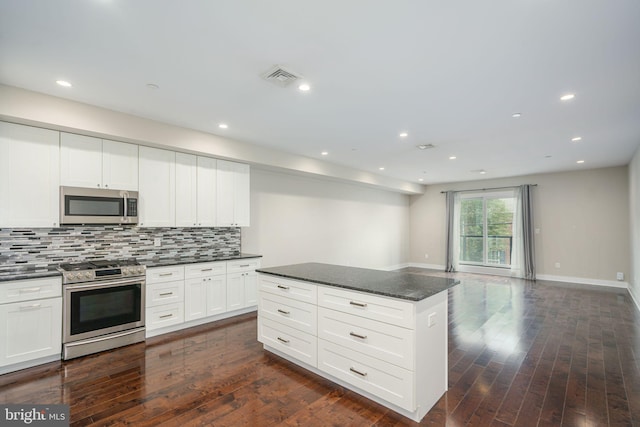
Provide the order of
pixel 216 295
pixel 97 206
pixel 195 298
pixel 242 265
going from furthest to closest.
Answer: pixel 242 265 < pixel 216 295 < pixel 195 298 < pixel 97 206

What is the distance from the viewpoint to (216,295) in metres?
4.34

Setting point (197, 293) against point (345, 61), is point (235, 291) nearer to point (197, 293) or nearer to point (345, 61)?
point (197, 293)

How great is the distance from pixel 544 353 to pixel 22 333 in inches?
208

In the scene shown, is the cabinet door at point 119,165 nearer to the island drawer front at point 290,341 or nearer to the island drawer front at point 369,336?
the island drawer front at point 290,341

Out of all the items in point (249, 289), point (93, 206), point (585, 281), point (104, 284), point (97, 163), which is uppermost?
point (97, 163)

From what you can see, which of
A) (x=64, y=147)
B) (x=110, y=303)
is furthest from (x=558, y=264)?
(x=64, y=147)

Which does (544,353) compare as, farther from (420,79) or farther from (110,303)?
(110,303)

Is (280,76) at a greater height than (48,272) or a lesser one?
greater

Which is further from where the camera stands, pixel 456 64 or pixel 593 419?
pixel 456 64

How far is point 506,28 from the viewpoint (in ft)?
6.73

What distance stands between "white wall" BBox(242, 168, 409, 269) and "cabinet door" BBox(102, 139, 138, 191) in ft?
6.75

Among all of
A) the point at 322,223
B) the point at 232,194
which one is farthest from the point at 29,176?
the point at 322,223

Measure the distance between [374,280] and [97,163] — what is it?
11.1ft

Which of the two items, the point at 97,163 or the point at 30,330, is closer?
the point at 30,330
